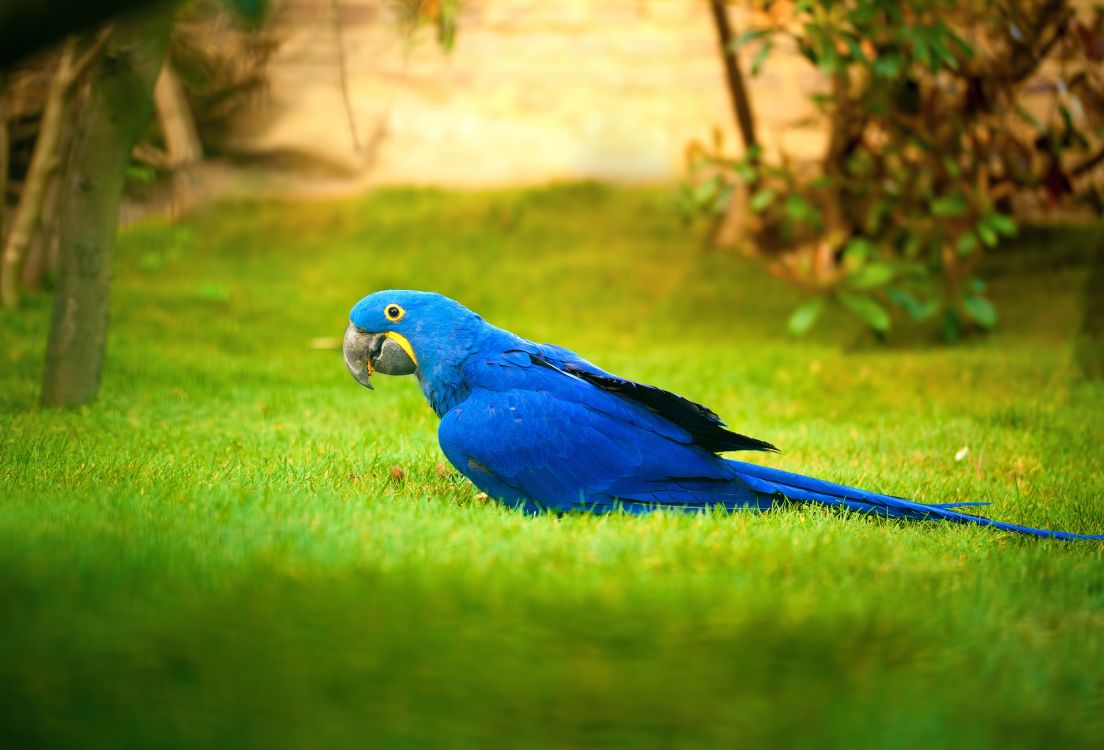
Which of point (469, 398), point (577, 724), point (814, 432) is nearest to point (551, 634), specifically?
point (577, 724)

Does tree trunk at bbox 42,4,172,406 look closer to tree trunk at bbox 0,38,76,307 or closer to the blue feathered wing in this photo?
tree trunk at bbox 0,38,76,307

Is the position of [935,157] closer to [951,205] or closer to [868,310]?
[951,205]

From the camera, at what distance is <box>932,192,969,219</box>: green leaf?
18.1ft

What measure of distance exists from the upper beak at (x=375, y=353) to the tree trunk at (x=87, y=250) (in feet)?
4.70

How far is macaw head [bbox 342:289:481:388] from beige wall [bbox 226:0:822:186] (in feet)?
16.2

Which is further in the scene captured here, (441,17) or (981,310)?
(981,310)

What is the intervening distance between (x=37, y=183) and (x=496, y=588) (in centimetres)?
466

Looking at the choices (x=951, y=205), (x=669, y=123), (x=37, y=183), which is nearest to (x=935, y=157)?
(x=951, y=205)

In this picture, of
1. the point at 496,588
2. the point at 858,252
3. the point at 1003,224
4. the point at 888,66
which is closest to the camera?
the point at 496,588

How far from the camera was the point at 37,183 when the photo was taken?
18.0 ft

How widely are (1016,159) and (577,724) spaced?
18.0ft

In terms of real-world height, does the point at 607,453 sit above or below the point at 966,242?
below

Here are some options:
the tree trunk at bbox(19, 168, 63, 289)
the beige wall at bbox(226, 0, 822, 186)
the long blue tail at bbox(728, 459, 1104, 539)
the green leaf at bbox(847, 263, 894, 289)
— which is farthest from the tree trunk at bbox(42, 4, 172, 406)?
the beige wall at bbox(226, 0, 822, 186)

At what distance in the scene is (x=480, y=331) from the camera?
3.01m
